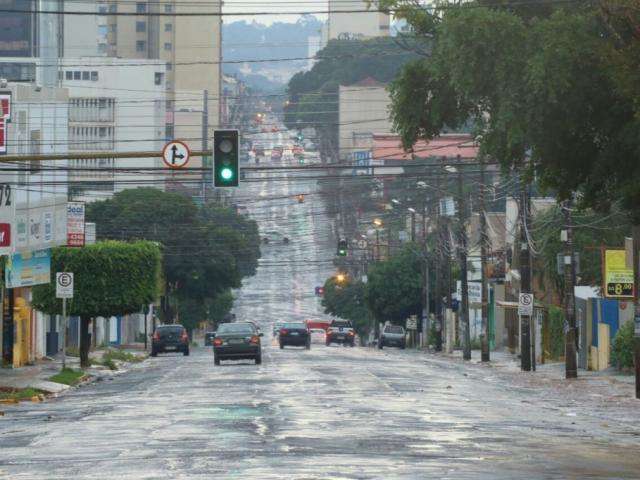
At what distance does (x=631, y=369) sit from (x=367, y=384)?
46.9ft

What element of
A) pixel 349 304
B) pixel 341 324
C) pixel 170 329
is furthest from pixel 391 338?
pixel 349 304

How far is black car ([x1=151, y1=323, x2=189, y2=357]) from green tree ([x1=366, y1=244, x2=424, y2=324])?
127 feet

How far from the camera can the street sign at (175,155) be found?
30.8 metres

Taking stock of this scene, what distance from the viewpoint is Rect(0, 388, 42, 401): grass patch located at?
119 ft

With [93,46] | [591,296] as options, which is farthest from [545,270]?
[93,46]

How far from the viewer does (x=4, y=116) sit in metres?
49.4

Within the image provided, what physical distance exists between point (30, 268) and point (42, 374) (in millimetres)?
8439

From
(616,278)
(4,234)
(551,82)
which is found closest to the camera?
(551,82)

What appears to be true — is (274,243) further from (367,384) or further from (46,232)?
(367,384)

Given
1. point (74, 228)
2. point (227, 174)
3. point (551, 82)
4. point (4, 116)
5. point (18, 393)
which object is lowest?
point (18, 393)

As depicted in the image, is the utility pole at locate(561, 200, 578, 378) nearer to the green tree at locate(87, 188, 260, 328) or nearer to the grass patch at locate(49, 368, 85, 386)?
the grass patch at locate(49, 368, 85, 386)

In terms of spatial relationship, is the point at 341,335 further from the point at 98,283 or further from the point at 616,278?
the point at 616,278

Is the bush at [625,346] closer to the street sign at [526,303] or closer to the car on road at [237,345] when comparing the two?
the street sign at [526,303]

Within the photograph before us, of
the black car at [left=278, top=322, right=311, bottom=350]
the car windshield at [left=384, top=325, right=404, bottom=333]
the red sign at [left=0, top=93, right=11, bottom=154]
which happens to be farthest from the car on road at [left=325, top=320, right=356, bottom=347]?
the red sign at [left=0, top=93, right=11, bottom=154]
